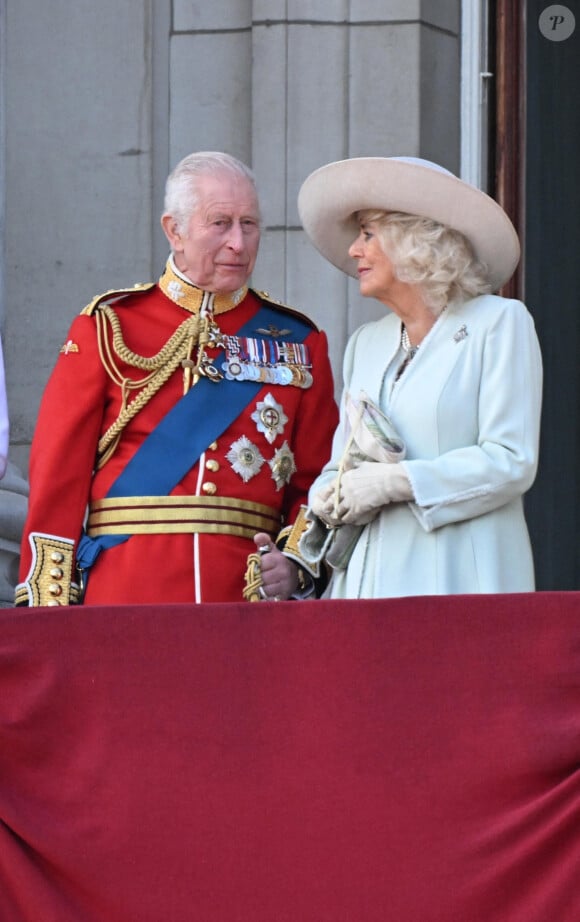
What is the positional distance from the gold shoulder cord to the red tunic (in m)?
0.02

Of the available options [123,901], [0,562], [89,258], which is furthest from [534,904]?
[89,258]

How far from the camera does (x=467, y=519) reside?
16.4 ft

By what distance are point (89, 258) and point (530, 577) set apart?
90.1 inches

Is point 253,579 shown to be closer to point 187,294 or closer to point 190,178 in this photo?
point 187,294

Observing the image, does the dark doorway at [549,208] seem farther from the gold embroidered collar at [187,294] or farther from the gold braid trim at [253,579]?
the gold braid trim at [253,579]

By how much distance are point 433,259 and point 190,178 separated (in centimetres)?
69

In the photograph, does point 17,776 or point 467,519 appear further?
point 467,519

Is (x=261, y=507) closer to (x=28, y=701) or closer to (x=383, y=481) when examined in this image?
(x=383, y=481)

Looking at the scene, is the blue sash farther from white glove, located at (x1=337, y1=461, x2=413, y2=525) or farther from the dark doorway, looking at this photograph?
the dark doorway

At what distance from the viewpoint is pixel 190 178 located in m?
5.52

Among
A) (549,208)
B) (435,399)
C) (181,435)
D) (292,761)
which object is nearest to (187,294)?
(181,435)

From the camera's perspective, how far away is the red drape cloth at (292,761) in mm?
4246

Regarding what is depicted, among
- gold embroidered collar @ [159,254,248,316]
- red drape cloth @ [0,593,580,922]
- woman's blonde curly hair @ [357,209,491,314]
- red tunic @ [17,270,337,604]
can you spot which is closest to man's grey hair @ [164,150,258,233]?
gold embroidered collar @ [159,254,248,316]

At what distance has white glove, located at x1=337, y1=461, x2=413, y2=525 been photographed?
495 centimetres
